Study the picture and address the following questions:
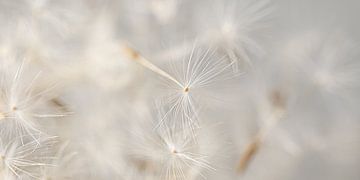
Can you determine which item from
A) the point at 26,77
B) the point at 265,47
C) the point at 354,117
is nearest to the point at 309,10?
the point at 265,47

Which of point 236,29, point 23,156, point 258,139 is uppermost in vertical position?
point 236,29

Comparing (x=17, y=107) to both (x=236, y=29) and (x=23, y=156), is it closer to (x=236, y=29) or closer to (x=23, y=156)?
(x=23, y=156)

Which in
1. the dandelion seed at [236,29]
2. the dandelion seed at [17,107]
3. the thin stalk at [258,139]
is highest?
the dandelion seed at [236,29]

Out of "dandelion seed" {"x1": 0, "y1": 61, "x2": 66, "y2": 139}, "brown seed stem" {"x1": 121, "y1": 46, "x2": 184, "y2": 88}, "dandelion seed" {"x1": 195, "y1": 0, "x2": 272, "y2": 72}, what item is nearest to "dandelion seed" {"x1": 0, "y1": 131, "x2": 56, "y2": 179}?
"dandelion seed" {"x1": 0, "y1": 61, "x2": 66, "y2": 139}

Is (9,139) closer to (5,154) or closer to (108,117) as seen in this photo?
(5,154)

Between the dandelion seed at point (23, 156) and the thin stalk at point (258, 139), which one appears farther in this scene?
the thin stalk at point (258, 139)

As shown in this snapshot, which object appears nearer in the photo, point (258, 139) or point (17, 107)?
point (17, 107)

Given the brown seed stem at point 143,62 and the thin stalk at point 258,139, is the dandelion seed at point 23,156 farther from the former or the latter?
the thin stalk at point 258,139

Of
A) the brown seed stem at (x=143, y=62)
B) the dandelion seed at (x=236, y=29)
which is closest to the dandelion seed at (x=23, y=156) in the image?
the brown seed stem at (x=143, y=62)

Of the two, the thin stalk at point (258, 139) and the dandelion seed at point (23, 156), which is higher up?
the thin stalk at point (258, 139)

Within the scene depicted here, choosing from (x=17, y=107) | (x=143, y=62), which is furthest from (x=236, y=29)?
(x=17, y=107)

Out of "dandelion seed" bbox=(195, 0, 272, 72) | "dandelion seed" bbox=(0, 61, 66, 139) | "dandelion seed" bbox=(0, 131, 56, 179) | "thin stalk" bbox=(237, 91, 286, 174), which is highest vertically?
"dandelion seed" bbox=(195, 0, 272, 72)

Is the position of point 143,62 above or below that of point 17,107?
above

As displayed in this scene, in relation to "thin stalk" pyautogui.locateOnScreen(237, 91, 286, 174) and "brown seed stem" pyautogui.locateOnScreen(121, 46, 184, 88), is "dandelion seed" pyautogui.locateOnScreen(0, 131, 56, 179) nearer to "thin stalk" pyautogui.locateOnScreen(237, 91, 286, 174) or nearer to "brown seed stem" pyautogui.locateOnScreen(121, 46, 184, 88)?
"brown seed stem" pyautogui.locateOnScreen(121, 46, 184, 88)
